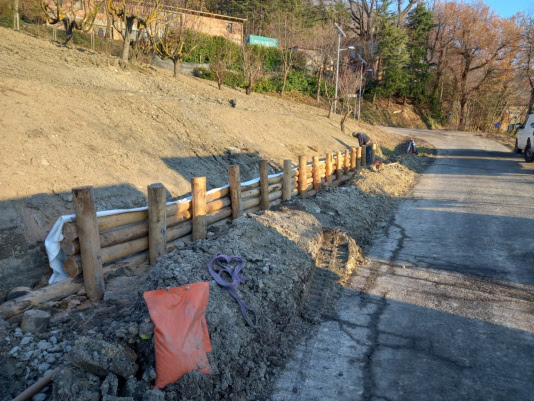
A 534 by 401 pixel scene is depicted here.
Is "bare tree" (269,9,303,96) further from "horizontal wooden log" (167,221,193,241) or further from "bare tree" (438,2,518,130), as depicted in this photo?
"horizontal wooden log" (167,221,193,241)

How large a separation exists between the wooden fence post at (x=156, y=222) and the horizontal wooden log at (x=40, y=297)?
106 centimetres

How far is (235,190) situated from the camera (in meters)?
7.65

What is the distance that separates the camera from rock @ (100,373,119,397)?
296cm

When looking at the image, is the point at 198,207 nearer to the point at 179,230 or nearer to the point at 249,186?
the point at 179,230

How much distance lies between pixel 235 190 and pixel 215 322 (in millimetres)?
4067

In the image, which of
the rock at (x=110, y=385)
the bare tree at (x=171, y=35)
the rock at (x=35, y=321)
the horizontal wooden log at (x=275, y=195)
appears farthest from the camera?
the bare tree at (x=171, y=35)

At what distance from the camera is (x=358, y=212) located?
9.27m

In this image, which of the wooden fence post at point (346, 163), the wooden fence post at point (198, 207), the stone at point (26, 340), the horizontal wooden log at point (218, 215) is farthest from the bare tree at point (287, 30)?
the stone at point (26, 340)

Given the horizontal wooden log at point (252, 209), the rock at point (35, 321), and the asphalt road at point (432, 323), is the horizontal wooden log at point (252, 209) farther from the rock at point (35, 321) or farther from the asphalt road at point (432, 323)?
the rock at point (35, 321)

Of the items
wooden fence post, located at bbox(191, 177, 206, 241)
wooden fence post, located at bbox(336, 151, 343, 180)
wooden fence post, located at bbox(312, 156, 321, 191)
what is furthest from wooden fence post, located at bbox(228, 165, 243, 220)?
wooden fence post, located at bbox(336, 151, 343, 180)

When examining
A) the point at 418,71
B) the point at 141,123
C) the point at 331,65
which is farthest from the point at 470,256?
the point at 418,71

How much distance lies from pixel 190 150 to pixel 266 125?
257 inches

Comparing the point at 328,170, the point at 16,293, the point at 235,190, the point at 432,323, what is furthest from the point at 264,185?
the point at 16,293

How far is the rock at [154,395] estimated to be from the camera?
9.77ft
